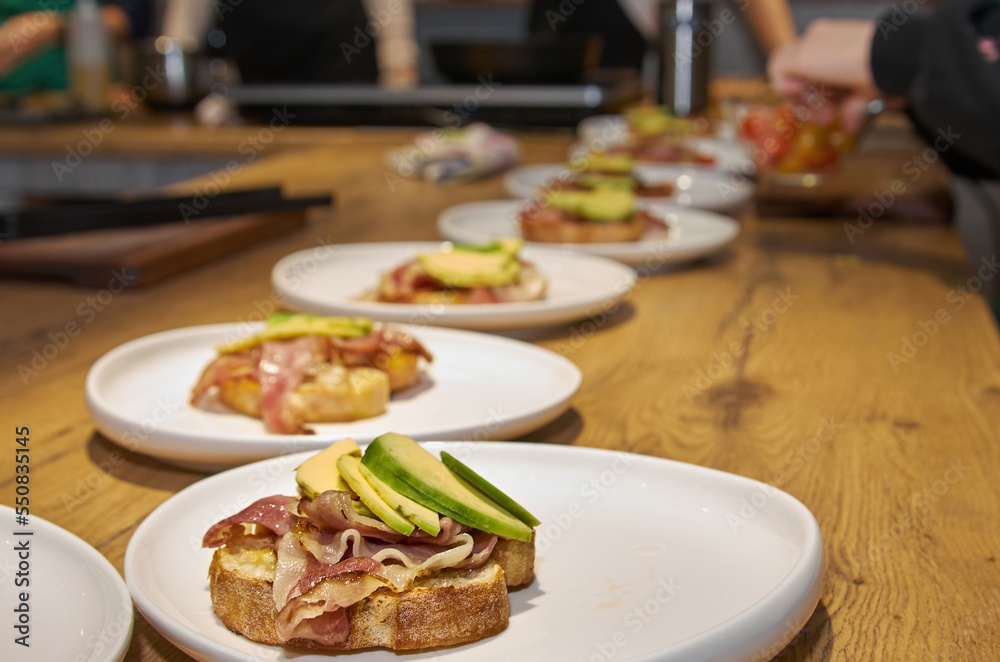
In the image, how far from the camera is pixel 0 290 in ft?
4.98

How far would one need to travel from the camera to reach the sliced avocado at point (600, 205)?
1696mm

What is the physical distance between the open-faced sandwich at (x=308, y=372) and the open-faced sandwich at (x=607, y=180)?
0.88 m

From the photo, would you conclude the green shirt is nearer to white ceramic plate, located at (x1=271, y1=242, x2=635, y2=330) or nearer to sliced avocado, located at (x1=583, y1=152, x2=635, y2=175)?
sliced avocado, located at (x1=583, y1=152, x2=635, y2=175)

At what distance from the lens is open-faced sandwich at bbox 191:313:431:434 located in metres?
0.94

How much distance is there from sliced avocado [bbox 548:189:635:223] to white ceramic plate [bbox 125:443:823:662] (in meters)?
0.95

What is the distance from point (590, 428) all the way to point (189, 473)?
40 cm

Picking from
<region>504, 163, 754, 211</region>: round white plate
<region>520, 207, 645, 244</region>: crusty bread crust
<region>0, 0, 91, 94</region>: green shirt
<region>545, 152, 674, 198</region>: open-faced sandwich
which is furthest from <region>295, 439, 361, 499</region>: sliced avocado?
<region>0, 0, 91, 94</region>: green shirt

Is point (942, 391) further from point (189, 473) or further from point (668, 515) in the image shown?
point (189, 473)

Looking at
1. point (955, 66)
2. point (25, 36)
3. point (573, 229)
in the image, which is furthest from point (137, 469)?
point (25, 36)

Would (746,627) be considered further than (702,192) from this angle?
No

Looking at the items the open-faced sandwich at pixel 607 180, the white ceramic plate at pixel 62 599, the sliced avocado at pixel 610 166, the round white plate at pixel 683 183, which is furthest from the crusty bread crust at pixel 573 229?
the white ceramic plate at pixel 62 599

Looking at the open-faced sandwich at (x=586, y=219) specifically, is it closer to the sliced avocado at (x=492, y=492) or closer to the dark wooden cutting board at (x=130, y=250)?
the dark wooden cutting board at (x=130, y=250)

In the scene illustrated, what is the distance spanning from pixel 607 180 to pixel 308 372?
1059mm

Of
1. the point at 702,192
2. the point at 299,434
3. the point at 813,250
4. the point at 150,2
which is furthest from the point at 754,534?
the point at 150,2
